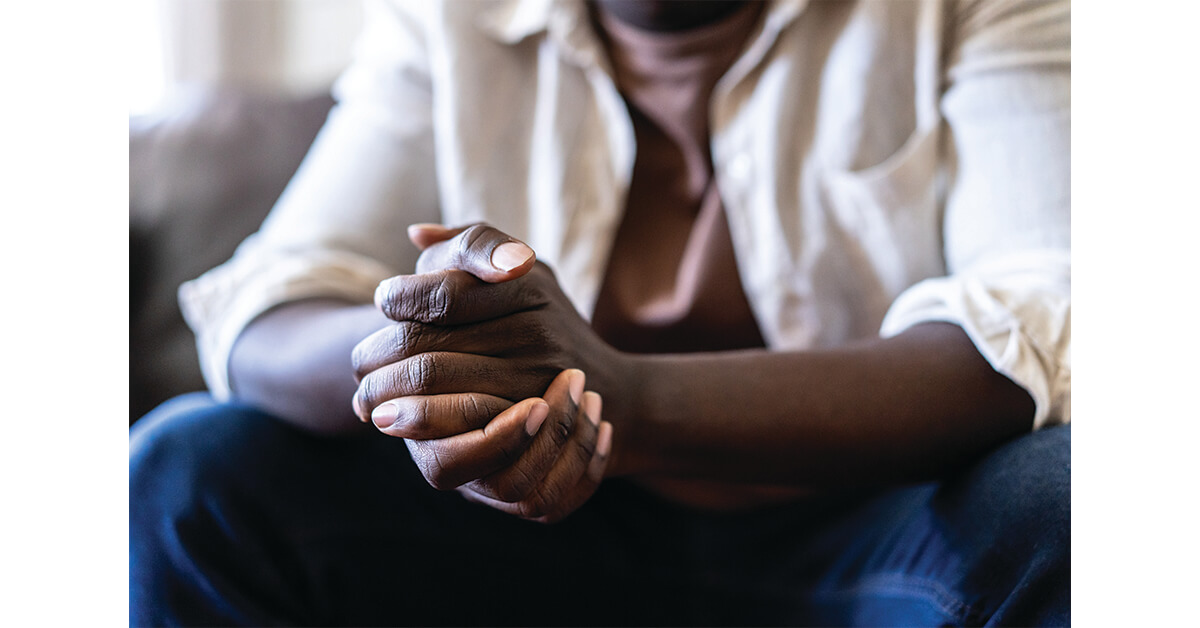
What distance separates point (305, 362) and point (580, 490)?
18cm

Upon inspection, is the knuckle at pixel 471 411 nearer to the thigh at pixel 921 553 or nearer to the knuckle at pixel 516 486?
the knuckle at pixel 516 486

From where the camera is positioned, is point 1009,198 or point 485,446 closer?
point 485,446

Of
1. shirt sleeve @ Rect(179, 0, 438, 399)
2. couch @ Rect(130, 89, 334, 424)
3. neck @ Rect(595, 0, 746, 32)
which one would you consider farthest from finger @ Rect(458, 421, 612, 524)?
couch @ Rect(130, 89, 334, 424)

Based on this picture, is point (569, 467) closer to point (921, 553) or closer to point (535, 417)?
point (535, 417)

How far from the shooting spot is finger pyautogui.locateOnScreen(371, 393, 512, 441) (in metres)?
0.30

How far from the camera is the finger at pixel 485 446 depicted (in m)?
0.30

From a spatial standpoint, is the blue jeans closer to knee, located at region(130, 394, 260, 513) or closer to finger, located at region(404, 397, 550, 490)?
knee, located at region(130, 394, 260, 513)

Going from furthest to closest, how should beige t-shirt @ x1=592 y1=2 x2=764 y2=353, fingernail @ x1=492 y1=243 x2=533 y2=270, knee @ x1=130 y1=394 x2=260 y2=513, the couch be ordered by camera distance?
the couch < beige t-shirt @ x1=592 y1=2 x2=764 y2=353 < knee @ x1=130 y1=394 x2=260 y2=513 < fingernail @ x1=492 y1=243 x2=533 y2=270

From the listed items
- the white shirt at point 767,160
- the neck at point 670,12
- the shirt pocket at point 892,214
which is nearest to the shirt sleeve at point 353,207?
the white shirt at point 767,160

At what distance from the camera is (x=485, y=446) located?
0.99 ft

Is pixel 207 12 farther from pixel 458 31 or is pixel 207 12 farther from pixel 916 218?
pixel 916 218

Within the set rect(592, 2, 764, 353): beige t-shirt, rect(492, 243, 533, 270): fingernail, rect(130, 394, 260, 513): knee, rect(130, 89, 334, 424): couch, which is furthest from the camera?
rect(130, 89, 334, 424): couch

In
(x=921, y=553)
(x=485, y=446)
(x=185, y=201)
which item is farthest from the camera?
(x=185, y=201)

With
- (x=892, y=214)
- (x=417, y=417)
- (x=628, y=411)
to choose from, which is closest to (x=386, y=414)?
(x=417, y=417)
